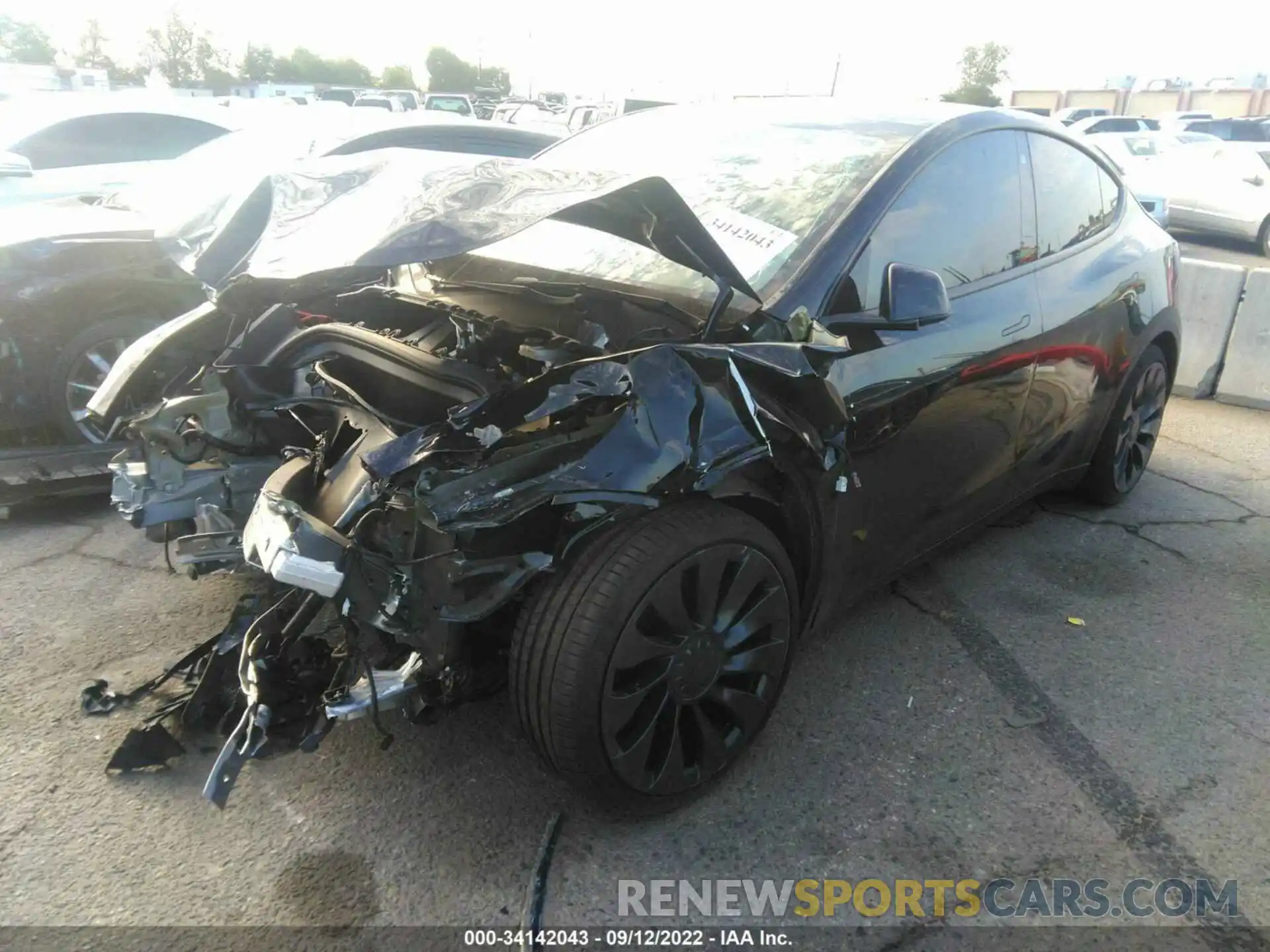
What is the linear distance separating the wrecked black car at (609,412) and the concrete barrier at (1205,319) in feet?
11.9

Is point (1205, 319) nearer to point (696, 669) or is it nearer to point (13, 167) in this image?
point (696, 669)

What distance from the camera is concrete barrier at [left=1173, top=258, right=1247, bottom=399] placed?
6.24 meters

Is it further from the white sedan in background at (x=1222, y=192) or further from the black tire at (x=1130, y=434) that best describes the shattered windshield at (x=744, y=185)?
the white sedan in background at (x=1222, y=192)

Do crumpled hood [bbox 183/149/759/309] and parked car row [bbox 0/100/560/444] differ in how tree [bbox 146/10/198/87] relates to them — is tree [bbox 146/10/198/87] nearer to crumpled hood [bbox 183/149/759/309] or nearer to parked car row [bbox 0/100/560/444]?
parked car row [bbox 0/100/560/444]

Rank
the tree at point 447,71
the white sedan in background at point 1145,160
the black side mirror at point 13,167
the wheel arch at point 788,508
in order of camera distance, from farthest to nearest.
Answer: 1. the tree at point 447,71
2. the white sedan in background at point 1145,160
3. the black side mirror at point 13,167
4. the wheel arch at point 788,508

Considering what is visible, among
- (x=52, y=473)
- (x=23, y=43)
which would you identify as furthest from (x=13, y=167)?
(x=23, y=43)

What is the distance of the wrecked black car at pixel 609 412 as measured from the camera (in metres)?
1.97

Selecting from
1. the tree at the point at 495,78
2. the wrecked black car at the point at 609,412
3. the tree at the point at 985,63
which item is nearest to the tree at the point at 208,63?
the tree at the point at 495,78

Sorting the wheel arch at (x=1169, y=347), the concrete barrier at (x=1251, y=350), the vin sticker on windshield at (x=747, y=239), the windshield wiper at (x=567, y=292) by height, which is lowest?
the concrete barrier at (x=1251, y=350)

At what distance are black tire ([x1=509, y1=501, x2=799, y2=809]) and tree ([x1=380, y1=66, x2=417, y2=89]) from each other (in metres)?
66.7

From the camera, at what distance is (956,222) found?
113 inches

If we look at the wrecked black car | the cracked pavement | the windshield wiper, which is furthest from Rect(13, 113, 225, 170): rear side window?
the windshield wiper

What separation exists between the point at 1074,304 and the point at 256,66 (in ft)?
237

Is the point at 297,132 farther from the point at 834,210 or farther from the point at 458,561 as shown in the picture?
the point at 458,561
